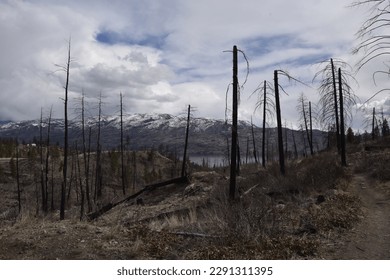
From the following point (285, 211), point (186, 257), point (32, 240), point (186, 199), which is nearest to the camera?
point (186, 257)

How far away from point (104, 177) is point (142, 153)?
19605mm

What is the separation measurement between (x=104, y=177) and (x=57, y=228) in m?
64.8

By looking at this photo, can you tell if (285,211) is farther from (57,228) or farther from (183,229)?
(57,228)

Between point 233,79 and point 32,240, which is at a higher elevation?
point 233,79

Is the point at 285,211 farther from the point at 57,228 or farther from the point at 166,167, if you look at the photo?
the point at 166,167

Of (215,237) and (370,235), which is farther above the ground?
(215,237)

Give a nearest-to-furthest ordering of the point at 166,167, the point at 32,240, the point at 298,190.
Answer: the point at 32,240
the point at 298,190
the point at 166,167

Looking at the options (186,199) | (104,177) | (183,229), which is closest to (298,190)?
(183,229)

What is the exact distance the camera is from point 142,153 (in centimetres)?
9156

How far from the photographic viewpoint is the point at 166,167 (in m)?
88.8

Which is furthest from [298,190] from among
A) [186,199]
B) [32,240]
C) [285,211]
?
[32,240]

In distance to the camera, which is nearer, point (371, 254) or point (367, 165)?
point (371, 254)

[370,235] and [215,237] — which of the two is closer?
[215,237]
